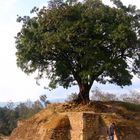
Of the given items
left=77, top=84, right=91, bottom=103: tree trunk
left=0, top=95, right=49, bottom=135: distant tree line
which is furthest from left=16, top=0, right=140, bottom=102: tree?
left=0, top=95, right=49, bottom=135: distant tree line

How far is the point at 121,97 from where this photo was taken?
62719 mm

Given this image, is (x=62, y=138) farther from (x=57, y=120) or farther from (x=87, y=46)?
(x=87, y=46)

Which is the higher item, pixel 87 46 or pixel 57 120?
pixel 87 46

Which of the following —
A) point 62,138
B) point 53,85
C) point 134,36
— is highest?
point 134,36

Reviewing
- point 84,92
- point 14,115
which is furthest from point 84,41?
point 14,115

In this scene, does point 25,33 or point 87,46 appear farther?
point 25,33

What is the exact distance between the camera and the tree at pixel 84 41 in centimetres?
2959

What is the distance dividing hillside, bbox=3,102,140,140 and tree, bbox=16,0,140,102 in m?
1.62

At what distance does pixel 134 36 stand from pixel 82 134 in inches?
273

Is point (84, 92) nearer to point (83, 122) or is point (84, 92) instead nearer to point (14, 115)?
point (83, 122)

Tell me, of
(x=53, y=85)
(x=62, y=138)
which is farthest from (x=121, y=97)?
(x=62, y=138)

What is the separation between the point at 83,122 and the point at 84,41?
5.22 meters

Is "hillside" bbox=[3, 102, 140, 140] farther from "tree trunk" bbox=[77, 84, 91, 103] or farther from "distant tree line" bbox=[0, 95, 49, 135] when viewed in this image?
"distant tree line" bbox=[0, 95, 49, 135]

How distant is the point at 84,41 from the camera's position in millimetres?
30031
